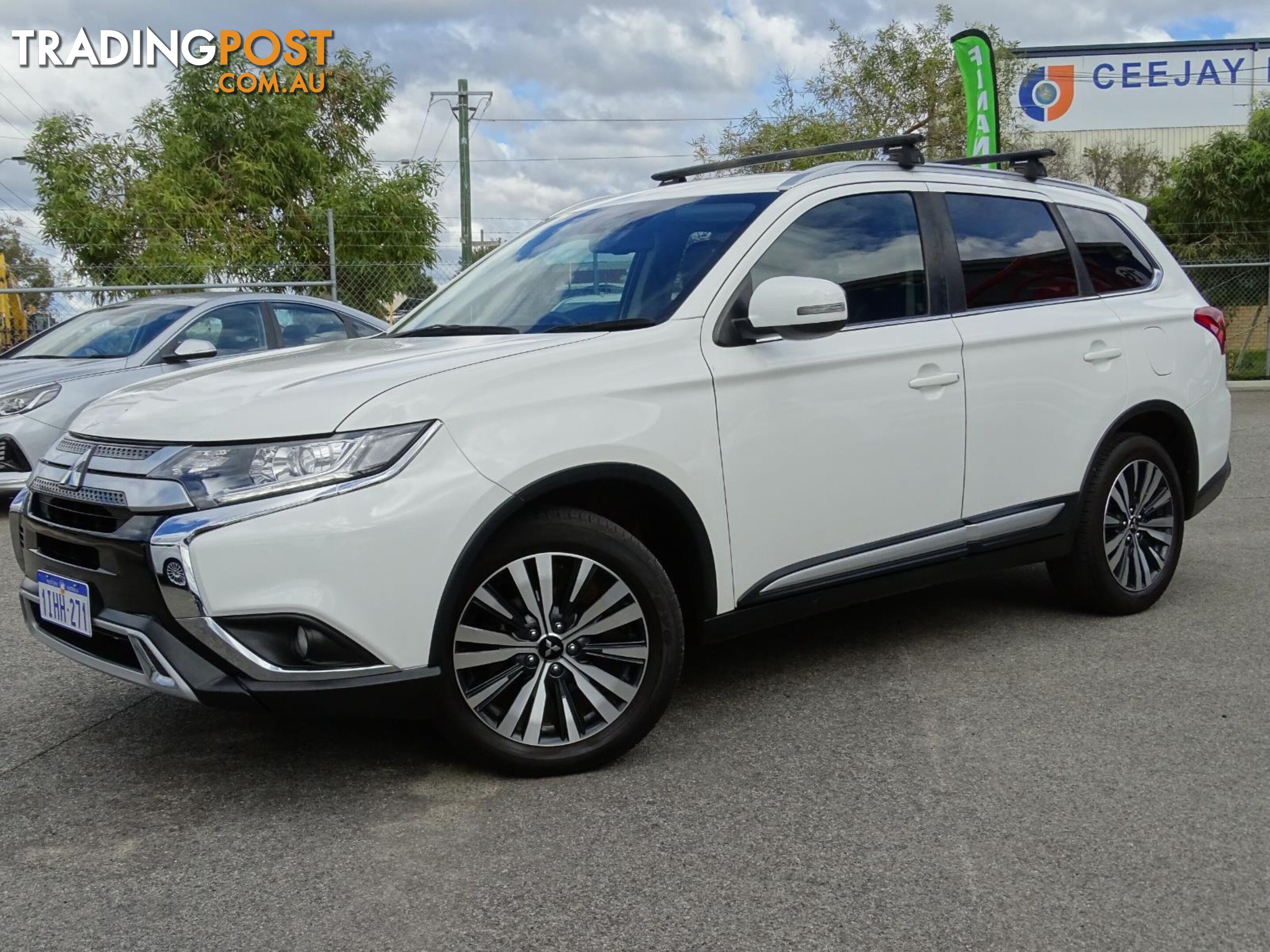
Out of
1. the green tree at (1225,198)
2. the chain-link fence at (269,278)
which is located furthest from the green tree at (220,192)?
the green tree at (1225,198)

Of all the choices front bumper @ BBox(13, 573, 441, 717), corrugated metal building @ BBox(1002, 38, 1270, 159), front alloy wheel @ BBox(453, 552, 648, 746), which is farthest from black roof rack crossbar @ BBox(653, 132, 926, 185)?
corrugated metal building @ BBox(1002, 38, 1270, 159)

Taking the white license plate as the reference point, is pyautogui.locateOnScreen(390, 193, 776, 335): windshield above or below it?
above

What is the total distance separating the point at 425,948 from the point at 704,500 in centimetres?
160

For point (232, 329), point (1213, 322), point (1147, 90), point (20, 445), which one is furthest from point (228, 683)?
point (1147, 90)

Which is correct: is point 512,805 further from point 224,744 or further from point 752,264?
point 752,264

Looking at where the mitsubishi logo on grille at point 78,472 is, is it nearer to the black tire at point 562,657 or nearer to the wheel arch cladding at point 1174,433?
the black tire at point 562,657

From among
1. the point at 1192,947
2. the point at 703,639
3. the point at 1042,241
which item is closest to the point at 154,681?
the point at 703,639

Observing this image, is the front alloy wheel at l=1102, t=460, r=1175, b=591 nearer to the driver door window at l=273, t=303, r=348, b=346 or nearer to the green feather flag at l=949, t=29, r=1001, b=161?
the driver door window at l=273, t=303, r=348, b=346

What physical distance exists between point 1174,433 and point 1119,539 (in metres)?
0.63

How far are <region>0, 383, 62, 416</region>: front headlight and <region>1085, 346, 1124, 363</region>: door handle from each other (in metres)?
6.51

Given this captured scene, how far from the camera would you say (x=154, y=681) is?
11.0 feet

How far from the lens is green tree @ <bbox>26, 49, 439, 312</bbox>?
21.7 m

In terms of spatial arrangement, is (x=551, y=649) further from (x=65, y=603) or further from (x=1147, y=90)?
(x=1147, y=90)

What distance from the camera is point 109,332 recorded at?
30.3ft
